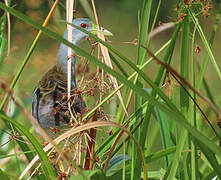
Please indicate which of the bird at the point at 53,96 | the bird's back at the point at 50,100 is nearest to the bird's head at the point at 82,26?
the bird at the point at 53,96

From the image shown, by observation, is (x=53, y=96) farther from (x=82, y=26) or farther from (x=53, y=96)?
(x=82, y=26)

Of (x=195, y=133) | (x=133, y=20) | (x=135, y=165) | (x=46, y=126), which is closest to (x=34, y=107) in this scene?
(x=46, y=126)

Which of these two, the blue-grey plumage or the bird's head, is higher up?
the bird's head

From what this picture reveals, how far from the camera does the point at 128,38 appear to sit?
5371 millimetres

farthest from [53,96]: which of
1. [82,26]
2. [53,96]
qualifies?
[82,26]

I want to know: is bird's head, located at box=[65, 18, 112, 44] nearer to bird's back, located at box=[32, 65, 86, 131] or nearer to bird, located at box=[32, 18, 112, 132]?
bird, located at box=[32, 18, 112, 132]

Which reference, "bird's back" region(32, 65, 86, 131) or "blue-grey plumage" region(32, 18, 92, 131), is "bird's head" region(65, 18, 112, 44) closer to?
"blue-grey plumage" region(32, 18, 92, 131)

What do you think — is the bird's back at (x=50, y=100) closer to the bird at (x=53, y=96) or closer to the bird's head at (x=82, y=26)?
the bird at (x=53, y=96)

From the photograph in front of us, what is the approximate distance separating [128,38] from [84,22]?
158 inches

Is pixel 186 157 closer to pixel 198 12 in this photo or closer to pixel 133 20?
pixel 198 12

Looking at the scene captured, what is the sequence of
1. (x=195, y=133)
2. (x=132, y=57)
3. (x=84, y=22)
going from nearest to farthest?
(x=195, y=133) → (x=84, y=22) → (x=132, y=57)

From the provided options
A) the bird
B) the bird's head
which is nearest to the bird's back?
the bird

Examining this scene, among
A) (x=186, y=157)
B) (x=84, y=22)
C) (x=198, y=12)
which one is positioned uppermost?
(x=84, y=22)

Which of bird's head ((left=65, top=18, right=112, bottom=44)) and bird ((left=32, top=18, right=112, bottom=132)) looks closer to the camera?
bird ((left=32, top=18, right=112, bottom=132))
